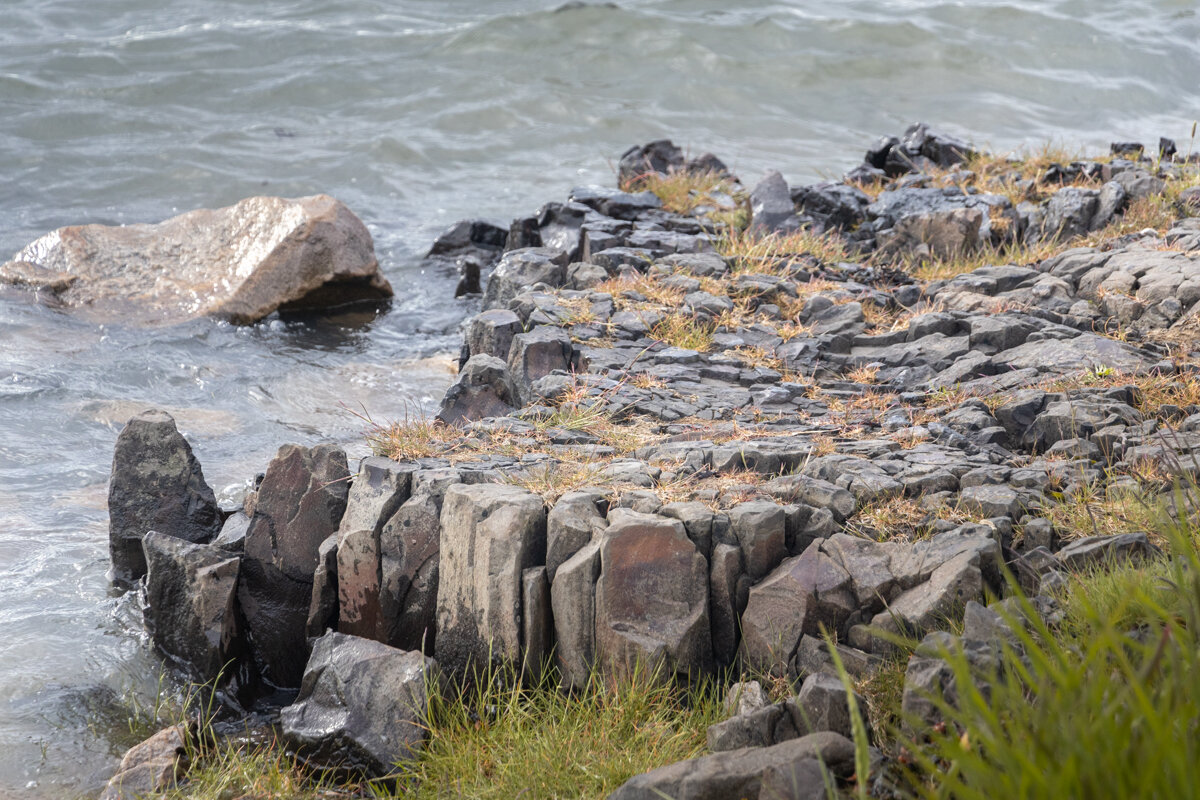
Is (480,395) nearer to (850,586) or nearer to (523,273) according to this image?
(523,273)

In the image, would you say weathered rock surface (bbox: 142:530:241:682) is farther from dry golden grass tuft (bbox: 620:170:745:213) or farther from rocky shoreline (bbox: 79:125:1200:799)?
dry golden grass tuft (bbox: 620:170:745:213)

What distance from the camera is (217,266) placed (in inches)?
401

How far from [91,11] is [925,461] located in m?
21.9

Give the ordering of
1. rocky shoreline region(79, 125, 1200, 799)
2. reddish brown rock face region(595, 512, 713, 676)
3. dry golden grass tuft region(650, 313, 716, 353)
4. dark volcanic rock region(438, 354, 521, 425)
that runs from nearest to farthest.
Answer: rocky shoreline region(79, 125, 1200, 799)
reddish brown rock face region(595, 512, 713, 676)
dark volcanic rock region(438, 354, 521, 425)
dry golden grass tuft region(650, 313, 716, 353)

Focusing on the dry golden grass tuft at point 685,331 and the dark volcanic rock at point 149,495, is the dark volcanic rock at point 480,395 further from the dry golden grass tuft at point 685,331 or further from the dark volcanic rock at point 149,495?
the dark volcanic rock at point 149,495

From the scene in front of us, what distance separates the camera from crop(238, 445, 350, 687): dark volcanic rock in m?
4.78

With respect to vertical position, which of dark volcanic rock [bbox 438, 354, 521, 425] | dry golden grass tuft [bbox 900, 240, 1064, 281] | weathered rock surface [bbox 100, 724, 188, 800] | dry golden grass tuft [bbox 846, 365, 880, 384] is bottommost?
weathered rock surface [bbox 100, 724, 188, 800]

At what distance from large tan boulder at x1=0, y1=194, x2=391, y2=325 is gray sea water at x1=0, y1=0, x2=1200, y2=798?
0.28 m

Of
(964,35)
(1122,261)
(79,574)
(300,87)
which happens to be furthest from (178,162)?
(964,35)

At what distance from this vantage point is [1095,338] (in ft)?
18.5

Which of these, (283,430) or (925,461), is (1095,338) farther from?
(283,430)

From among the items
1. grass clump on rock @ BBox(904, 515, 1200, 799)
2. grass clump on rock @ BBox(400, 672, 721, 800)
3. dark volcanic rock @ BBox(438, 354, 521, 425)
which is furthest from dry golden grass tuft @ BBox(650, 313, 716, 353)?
grass clump on rock @ BBox(904, 515, 1200, 799)

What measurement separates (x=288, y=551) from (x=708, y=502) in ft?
6.78

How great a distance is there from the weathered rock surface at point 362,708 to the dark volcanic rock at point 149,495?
184 cm
